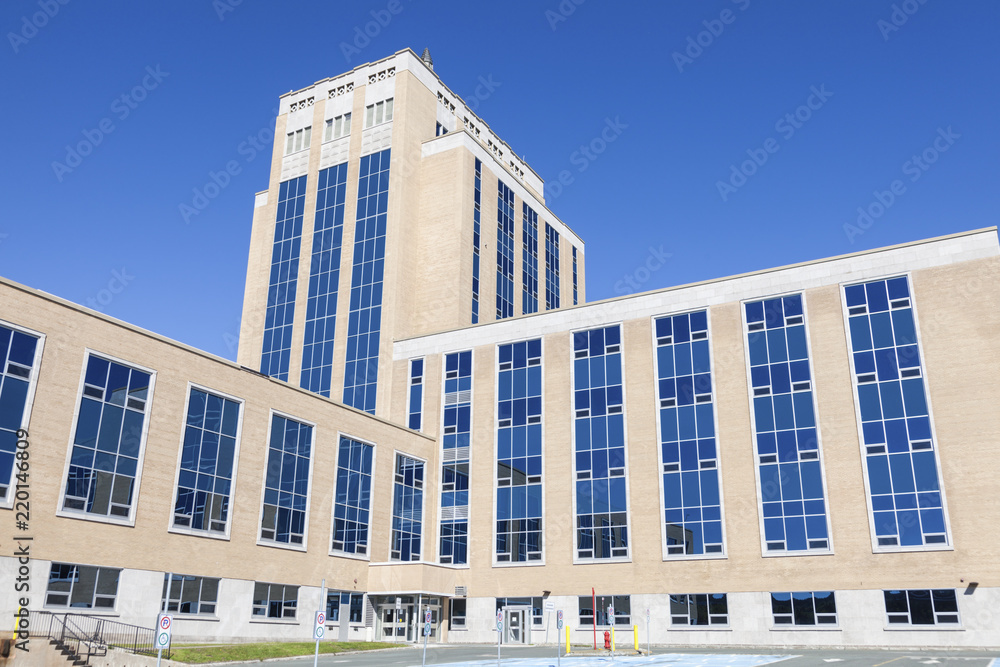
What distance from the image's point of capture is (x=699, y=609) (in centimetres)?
4662

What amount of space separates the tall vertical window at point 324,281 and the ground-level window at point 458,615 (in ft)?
69.5

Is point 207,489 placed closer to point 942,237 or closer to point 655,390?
point 655,390

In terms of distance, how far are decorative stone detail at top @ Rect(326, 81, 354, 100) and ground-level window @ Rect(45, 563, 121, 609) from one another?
53.9 metres

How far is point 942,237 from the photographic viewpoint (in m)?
46.3

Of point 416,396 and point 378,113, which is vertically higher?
point 378,113

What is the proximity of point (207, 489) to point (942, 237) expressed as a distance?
42332 mm

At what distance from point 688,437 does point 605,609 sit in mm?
11574

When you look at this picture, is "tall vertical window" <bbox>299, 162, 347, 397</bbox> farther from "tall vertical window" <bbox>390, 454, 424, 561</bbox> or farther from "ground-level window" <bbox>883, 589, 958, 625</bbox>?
"ground-level window" <bbox>883, 589, 958, 625</bbox>

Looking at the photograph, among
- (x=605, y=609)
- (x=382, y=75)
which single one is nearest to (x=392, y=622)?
(x=605, y=609)

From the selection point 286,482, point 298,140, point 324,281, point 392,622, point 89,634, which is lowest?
point 89,634

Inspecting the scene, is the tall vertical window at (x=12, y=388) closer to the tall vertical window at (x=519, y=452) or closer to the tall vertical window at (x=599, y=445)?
the tall vertical window at (x=519, y=452)

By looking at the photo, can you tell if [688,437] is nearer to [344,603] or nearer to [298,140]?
[344,603]

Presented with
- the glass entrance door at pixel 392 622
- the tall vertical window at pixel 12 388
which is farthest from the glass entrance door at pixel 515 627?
the tall vertical window at pixel 12 388

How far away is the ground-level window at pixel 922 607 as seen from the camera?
4066 centimetres
